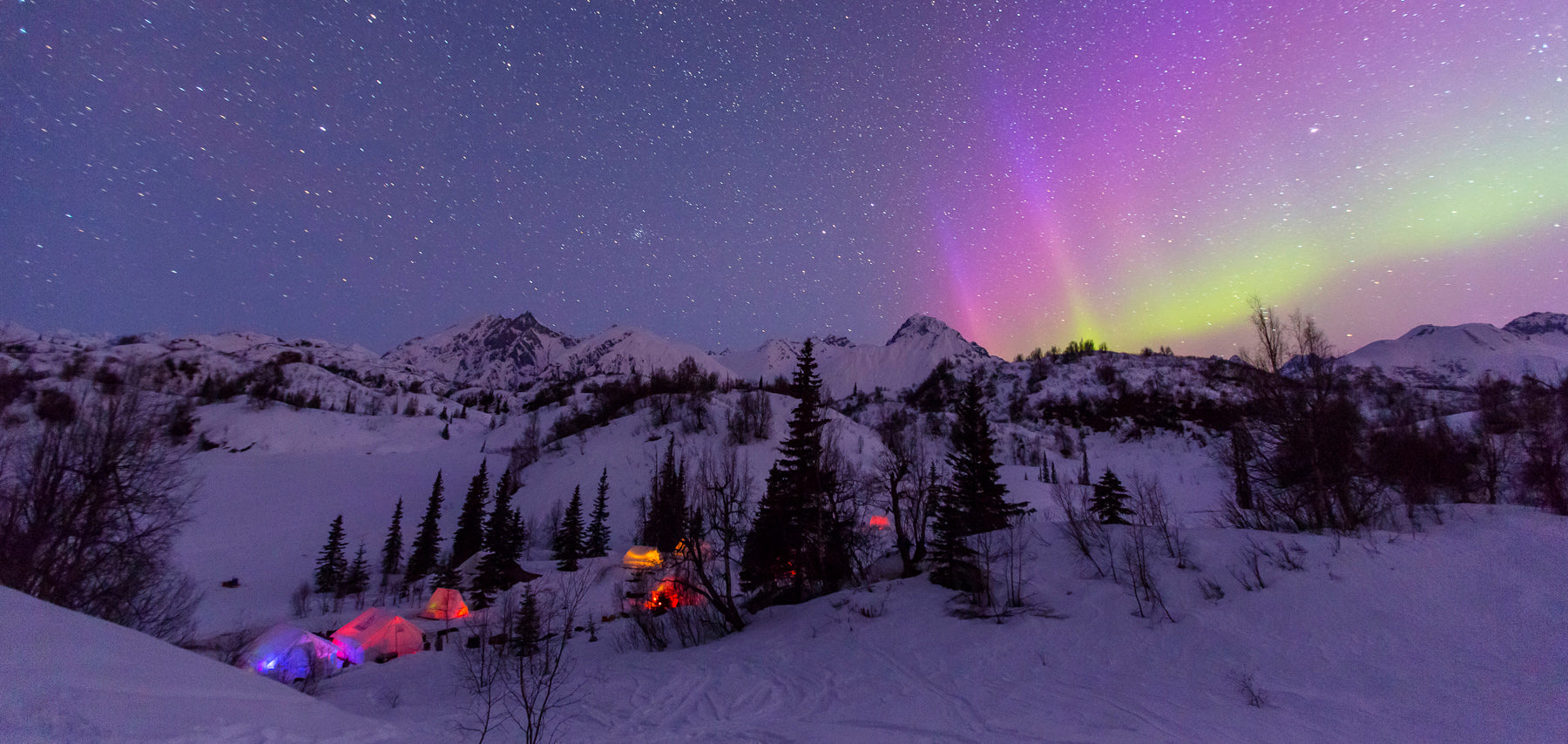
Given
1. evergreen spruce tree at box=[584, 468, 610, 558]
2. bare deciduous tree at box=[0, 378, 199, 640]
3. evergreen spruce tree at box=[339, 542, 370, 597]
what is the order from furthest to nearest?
evergreen spruce tree at box=[584, 468, 610, 558]
evergreen spruce tree at box=[339, 542, 370, 597]
bare deciduous tree at box=[0, 378, 199, 640]

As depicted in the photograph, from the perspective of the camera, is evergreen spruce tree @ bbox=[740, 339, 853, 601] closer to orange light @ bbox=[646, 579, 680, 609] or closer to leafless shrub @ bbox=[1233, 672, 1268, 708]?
orange light @ bbox=[646, 579, 680, 609]

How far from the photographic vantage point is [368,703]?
755 inches

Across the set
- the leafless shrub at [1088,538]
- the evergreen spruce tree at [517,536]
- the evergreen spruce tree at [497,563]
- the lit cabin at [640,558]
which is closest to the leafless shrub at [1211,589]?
the leafless shrub at [1088,538]

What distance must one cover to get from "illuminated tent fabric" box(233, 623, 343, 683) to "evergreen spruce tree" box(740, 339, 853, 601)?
66.5ft

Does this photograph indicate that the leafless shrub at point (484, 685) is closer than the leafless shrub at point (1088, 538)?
Yes

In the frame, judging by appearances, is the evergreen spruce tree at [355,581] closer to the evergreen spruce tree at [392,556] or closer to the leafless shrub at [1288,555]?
the evergreen spruce tree at [392,556]

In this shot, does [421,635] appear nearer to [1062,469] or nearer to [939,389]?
[1062,469]

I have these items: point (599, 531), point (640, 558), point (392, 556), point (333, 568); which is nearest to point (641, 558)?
point (640, 558)

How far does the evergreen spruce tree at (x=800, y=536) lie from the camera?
1017 inches

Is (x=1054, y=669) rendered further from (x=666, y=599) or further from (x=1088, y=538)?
(x=666, y=599)

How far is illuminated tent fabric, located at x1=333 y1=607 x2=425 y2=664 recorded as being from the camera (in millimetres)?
32438

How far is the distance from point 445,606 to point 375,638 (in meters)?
9.03

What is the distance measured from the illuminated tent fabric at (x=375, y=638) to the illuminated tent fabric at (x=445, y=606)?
768 centimetres

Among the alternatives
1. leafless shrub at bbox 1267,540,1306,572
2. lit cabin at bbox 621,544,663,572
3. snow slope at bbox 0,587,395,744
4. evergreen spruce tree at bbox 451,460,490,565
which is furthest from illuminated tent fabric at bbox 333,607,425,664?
leafless shrub at bbox 1267,540,1306,572
